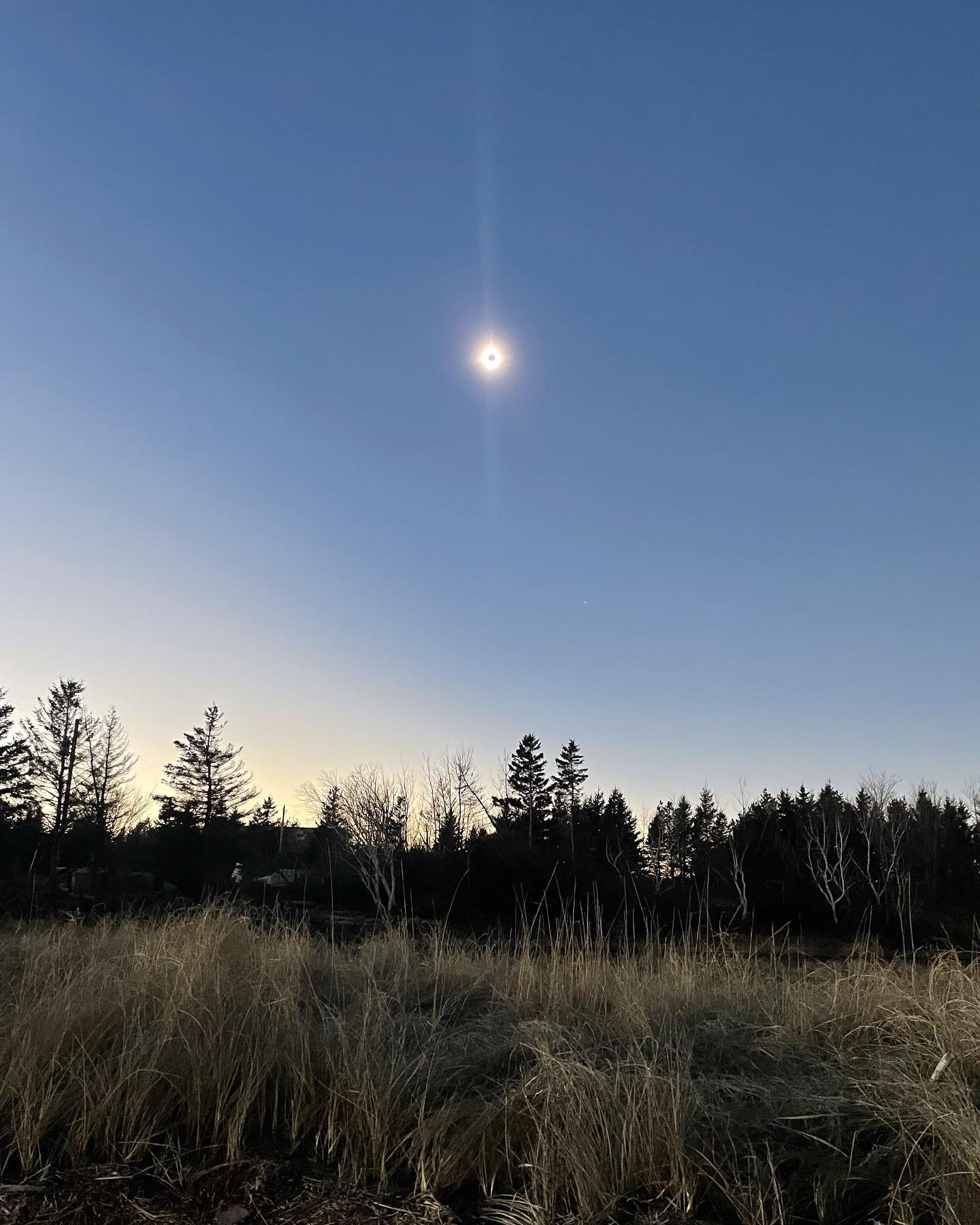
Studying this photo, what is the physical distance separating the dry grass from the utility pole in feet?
114

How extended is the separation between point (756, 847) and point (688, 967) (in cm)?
3942

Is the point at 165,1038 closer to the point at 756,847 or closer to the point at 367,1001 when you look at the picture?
the point at 367,1001

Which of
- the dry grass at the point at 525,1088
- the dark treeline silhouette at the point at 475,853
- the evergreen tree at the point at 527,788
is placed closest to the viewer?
the dry grass at the point at 525,1088

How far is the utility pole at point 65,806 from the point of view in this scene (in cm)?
3594

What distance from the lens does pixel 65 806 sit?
→ 37.2m

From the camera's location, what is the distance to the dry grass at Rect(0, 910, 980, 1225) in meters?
3.11

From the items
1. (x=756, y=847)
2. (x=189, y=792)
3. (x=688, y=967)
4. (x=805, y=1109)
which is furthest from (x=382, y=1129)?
(x=189, y=792)

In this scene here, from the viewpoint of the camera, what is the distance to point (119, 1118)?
146 inches

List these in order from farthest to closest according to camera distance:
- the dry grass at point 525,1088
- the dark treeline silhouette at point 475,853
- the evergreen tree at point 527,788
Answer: the evergreen tree at point 527,788
the dark treeline silhouette at point 475,853
the dry grass at point 525,1088

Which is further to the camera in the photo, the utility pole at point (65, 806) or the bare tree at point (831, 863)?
the utility pole at point (65, 806)

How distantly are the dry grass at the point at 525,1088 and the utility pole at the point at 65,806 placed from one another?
34.8 meters

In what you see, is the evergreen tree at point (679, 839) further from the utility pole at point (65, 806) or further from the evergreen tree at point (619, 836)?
the utility pole at point (65, 806)

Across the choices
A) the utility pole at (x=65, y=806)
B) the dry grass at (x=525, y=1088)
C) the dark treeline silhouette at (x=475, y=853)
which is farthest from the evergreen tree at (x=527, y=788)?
the dry grass at (x=525, y=1088)

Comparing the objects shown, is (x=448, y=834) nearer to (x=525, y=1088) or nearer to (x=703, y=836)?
(x=703, y=836)
